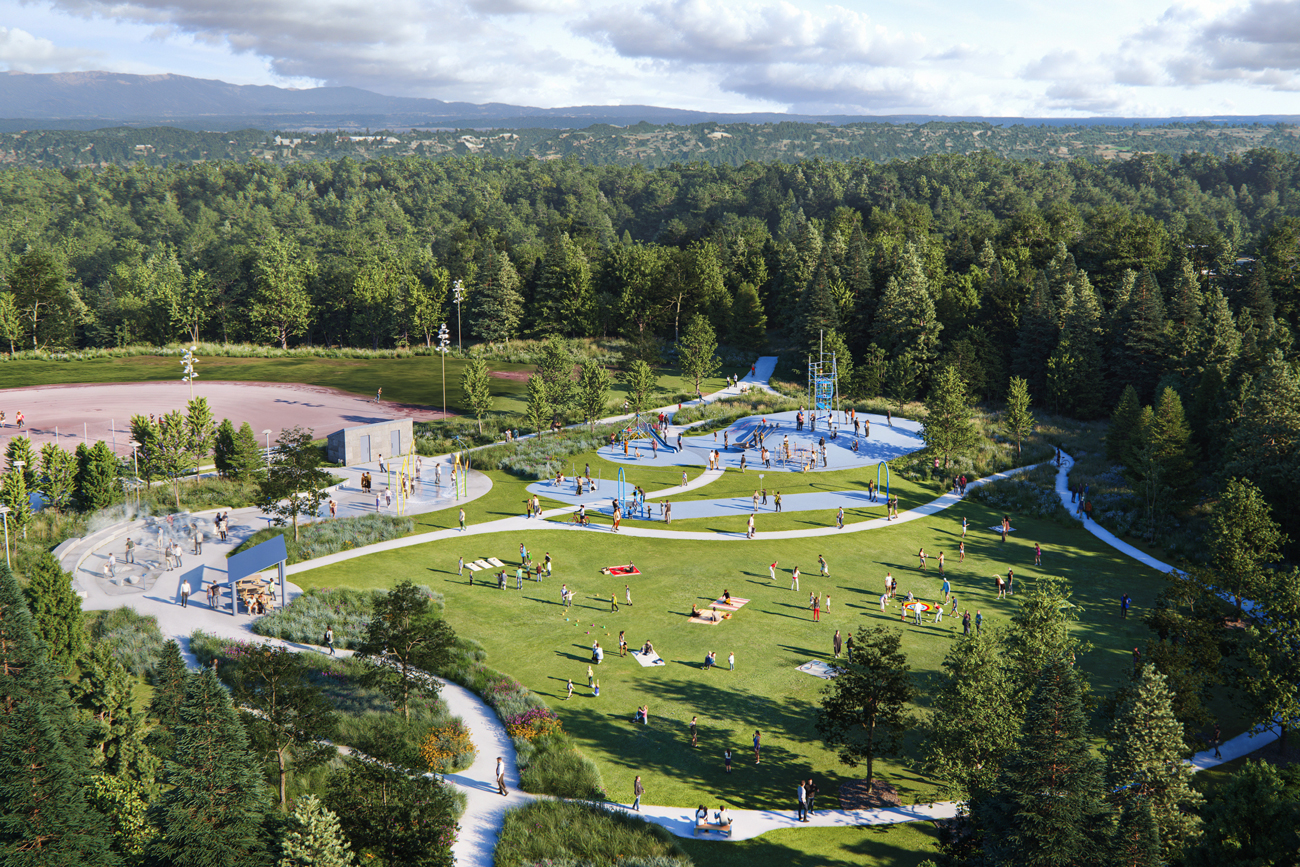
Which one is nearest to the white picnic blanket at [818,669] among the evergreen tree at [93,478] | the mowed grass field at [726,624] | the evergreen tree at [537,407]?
the mowed grass field at [726,624]

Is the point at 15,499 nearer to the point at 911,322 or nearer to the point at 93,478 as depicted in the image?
the point at 93,478

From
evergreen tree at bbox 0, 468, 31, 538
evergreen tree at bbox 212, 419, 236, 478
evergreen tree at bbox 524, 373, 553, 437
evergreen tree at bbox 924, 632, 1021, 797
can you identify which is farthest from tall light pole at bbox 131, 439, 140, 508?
evergreen tree at bbox 924, 632, 1021, 797

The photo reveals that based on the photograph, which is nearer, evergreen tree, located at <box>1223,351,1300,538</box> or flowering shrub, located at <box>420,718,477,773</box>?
flowering shrub, located at <box>420,718,477,773</box>

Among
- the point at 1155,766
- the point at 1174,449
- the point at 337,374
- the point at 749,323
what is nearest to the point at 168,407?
the point at 337,374

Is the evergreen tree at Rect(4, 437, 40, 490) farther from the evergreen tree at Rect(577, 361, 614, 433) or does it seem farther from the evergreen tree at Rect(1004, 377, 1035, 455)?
the evergreen tree at Rect(1004, 377, 1035, 455)

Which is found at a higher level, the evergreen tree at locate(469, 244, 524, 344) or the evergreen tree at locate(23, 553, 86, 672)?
the evergreen tree at locate(469, 244, 524, 344)

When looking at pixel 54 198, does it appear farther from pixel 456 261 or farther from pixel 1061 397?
pixel 1061 397
